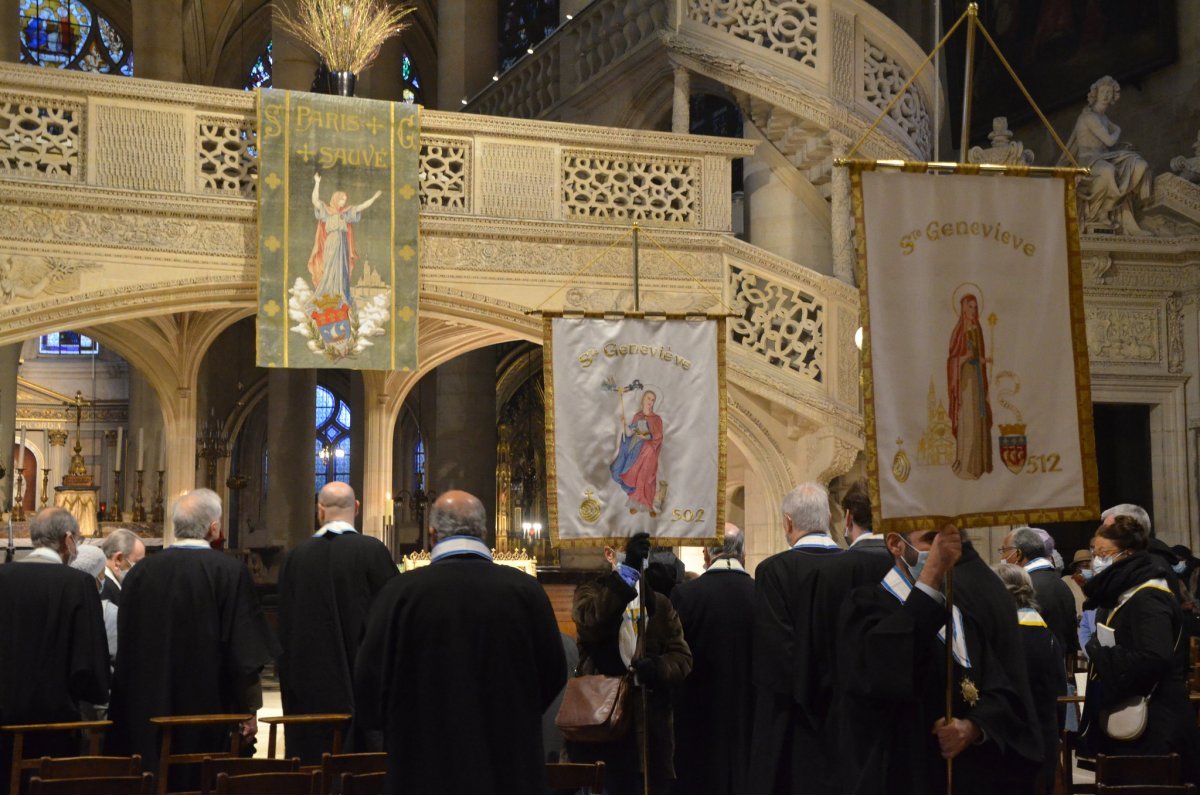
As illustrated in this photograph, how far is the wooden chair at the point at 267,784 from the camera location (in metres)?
4.39

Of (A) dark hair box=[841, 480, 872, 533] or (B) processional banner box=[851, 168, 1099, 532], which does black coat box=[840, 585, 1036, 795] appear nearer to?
(B) processional banner box=[851, 168, 1099, 532]

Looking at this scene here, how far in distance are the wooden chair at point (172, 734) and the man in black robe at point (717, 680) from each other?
1902 mm

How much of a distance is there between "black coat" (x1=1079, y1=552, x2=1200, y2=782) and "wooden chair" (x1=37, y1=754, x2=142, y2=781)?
140 inches

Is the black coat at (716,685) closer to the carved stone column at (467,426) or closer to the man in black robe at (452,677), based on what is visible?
the man in black robe at (452,677)

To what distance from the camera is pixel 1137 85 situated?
15352 millimetres

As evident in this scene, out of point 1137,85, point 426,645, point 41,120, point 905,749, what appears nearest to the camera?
point 905,749

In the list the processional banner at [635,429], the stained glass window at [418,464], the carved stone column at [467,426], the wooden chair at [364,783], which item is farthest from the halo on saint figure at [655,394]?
A: the stained glass window at [418,464]

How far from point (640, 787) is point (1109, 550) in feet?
6.95

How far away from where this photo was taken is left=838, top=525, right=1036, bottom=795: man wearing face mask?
A: 4.11m

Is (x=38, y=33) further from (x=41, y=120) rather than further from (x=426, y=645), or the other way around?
(x=426, y=645)

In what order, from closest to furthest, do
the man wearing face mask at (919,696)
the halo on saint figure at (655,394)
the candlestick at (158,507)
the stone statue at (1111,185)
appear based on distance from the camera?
the man wearing face mask at (919,696)
the halo on saint figure at (655,394)
the stone statue at (1111,185)
the candlestick at (158,507)

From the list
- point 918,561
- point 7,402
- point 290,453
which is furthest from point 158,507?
point 918,561

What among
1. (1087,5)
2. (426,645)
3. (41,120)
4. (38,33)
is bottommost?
(426,645)

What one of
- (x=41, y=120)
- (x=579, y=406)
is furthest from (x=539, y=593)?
(x=41, y=120)
